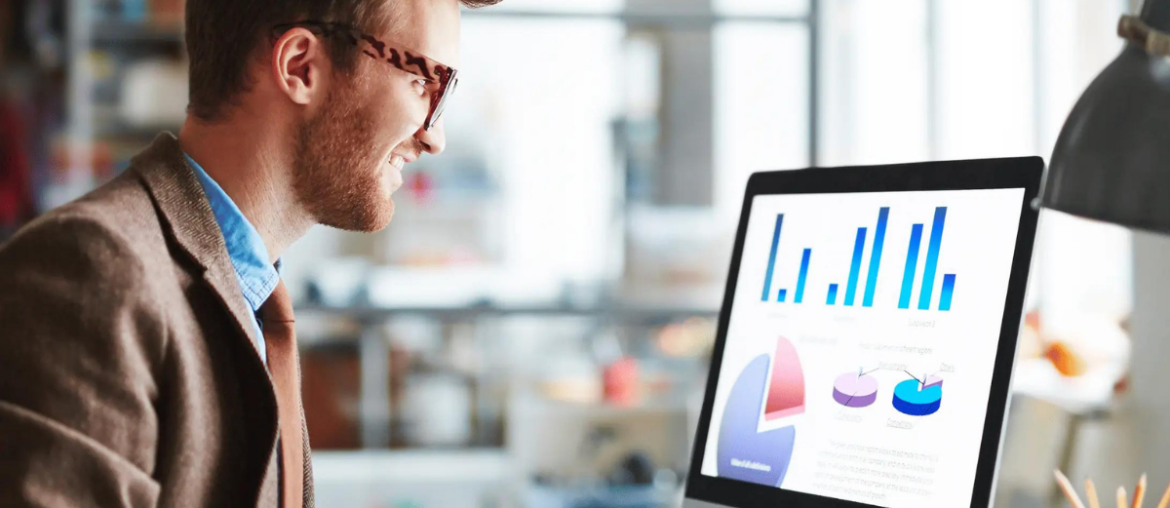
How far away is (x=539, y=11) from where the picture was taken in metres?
→ 3.47

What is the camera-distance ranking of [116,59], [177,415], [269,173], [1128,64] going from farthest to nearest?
1. [116,59]
2. [269,173]
3. [177,415]
4. [1128,64]

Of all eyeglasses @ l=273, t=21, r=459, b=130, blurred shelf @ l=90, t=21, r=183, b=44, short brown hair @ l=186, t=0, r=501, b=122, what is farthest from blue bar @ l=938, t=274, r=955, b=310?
blurred shelf @ l=90, t=21, r=183, b=44

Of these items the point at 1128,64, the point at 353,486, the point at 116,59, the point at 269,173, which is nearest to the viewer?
the point at 1128,64

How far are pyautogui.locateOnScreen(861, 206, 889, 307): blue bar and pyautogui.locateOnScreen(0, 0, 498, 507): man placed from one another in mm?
461

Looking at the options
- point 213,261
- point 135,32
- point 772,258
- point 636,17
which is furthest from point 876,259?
point 135,32

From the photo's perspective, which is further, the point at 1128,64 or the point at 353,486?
the point at 353,486

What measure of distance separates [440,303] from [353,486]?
0.64 metres

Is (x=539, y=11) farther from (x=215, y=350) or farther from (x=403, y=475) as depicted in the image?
(x=215, y=350)

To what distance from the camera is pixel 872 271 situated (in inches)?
38.3

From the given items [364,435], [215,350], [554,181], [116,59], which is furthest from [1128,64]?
[116,59]

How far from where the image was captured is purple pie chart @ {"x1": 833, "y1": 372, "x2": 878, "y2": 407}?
930 mm

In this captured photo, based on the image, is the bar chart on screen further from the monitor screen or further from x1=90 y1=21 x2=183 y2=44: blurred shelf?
x1=90 y1=21 x2=183 y2=44: blurred shelf

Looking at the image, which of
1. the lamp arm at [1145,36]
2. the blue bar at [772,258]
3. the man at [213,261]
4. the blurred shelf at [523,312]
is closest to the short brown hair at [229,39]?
the man at [213,261]

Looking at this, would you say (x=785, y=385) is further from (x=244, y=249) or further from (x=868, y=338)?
(x=244, y=249)
